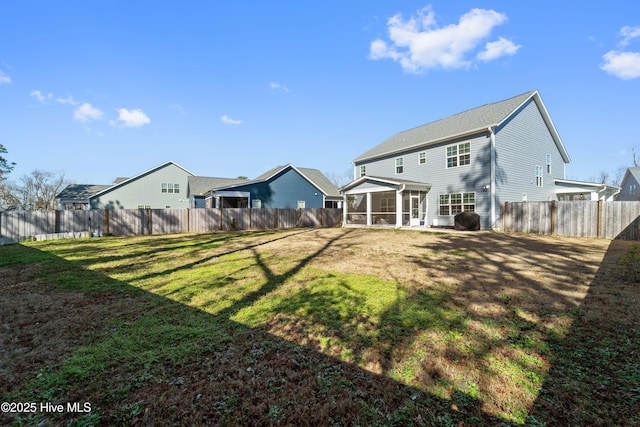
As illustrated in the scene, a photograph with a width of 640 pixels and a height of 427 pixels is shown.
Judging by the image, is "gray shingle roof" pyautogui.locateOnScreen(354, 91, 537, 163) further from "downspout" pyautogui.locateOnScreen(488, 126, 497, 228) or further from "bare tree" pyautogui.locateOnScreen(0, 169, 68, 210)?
"bare tree" pyautogui.locateOnScreen(0, 169, 68, 210)

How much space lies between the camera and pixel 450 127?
1948 cm

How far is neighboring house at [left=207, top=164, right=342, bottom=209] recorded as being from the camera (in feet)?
81.1

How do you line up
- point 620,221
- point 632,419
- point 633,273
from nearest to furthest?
point 632,419 → point 633,273 → point 620,221

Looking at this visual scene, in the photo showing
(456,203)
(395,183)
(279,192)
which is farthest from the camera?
(279,192)

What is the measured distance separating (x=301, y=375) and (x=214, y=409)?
0.86 meters

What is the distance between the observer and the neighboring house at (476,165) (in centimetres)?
1639

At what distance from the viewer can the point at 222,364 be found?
3.09 meters

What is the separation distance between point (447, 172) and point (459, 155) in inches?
50.0

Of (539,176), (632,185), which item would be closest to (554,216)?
(539,176)

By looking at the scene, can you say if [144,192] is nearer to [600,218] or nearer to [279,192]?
[279,192]

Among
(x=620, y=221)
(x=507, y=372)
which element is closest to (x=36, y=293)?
(x=507, y=372)

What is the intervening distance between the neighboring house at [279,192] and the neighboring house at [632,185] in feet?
109

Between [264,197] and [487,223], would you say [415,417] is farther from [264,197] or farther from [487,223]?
[264,197]

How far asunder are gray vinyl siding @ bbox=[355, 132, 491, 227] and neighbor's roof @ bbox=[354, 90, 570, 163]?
22.6 inches
